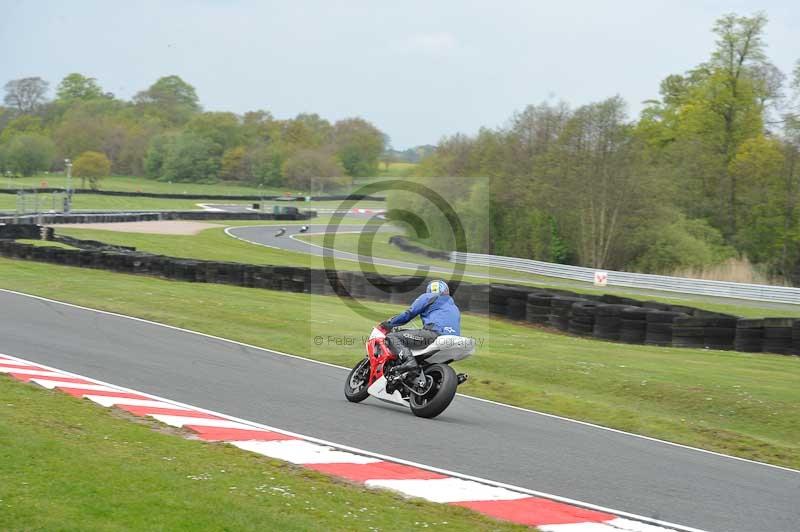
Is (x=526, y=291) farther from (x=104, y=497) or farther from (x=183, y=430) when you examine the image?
(x=104, y=497)

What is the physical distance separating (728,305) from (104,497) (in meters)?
32.0

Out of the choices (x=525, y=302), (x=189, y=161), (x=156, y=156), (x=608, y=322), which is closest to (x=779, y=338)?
(x=608, y=322)

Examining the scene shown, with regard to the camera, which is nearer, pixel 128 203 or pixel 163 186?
pixel 128 203

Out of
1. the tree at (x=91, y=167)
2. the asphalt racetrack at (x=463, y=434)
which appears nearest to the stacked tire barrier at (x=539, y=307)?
the asphalt racetrack at (x=463, y=434)

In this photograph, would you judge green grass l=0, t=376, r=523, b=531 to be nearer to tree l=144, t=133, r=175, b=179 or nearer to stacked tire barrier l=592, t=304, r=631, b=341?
stacked tire barrier l=592, t=304, r=631, b=341

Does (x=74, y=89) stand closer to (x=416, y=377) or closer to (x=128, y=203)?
(x=128, y=203)

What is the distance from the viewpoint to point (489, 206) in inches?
2148

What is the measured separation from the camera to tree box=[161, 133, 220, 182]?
125812mm

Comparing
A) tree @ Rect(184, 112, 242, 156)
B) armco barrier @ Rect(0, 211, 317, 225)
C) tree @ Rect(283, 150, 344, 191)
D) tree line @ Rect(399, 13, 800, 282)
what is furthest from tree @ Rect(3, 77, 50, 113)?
tree line @ Rect(399, 13, 800, 282)

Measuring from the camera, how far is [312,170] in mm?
101812

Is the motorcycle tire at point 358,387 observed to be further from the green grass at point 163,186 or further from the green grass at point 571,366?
the green grass at point 163,186

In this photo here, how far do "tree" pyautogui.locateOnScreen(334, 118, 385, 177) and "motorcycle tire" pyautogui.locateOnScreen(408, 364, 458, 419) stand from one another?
75.6 metres

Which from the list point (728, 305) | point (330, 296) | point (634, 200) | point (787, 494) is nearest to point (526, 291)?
point (330, 296)

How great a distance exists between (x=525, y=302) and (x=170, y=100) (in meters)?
180
